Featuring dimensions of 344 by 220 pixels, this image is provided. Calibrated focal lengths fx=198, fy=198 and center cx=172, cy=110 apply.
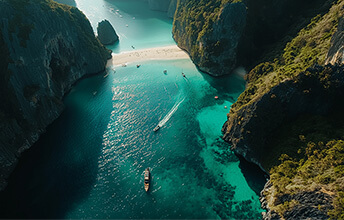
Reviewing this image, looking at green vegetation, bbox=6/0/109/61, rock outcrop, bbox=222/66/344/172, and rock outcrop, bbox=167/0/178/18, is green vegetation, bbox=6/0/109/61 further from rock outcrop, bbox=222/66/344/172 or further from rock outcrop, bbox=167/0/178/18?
rock outcrop, bbox=167/0/178/18

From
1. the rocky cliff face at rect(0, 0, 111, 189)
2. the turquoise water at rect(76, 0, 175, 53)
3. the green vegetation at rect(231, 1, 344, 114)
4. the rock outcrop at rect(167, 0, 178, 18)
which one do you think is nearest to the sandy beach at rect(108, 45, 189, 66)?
the turquoise water at rect(76, 0, 175, 53)

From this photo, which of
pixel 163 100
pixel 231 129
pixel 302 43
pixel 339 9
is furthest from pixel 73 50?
pixel 339 9

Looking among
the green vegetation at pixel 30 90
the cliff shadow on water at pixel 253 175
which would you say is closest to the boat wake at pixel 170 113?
the cliff shadow on water at pixel 253 175

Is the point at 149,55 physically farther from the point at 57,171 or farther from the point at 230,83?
the point at 57,171

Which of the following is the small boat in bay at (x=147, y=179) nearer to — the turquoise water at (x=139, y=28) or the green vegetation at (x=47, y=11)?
the green vegetation at (x=47, y=11)

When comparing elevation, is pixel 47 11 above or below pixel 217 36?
above

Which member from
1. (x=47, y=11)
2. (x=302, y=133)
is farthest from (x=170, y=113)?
(x=47, y=11)
